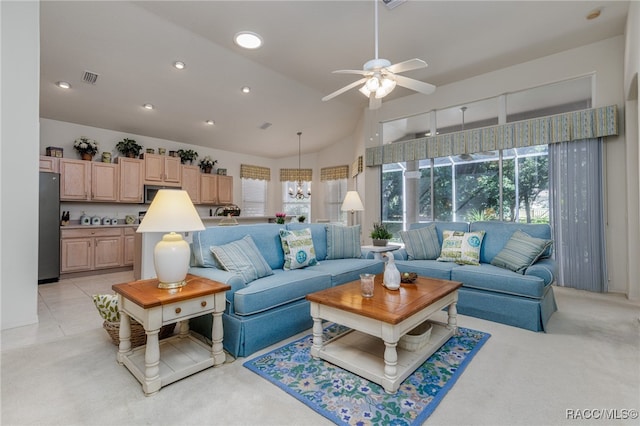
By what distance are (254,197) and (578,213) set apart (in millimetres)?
6795

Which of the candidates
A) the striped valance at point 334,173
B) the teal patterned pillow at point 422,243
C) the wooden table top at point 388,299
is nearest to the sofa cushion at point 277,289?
the wooden table top at point 388,299

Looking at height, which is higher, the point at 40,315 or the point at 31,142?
the point at 31,142

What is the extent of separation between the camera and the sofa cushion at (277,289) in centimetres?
226

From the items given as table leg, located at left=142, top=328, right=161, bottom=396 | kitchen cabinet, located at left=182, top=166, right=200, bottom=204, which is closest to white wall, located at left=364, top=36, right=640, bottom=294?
table leg, located at left=142, top=328, right=161, bottom=396

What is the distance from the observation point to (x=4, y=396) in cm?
175

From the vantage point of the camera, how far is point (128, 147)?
5.71m

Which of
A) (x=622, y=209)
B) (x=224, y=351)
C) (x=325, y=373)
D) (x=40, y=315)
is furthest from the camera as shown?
(x=622, y=209)

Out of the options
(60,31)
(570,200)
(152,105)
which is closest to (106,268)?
(152,105)

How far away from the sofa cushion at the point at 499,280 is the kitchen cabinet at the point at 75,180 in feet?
19.6

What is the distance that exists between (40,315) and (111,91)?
337 centimetres

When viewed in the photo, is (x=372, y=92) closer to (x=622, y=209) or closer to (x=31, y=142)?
(x=31, y=142)

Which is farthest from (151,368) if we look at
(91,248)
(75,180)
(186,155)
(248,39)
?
(186,155)

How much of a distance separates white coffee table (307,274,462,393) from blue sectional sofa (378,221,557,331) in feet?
2.09

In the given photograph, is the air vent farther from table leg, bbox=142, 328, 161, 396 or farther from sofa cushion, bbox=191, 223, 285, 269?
table leg, bbox=142, 328, 161, 396
